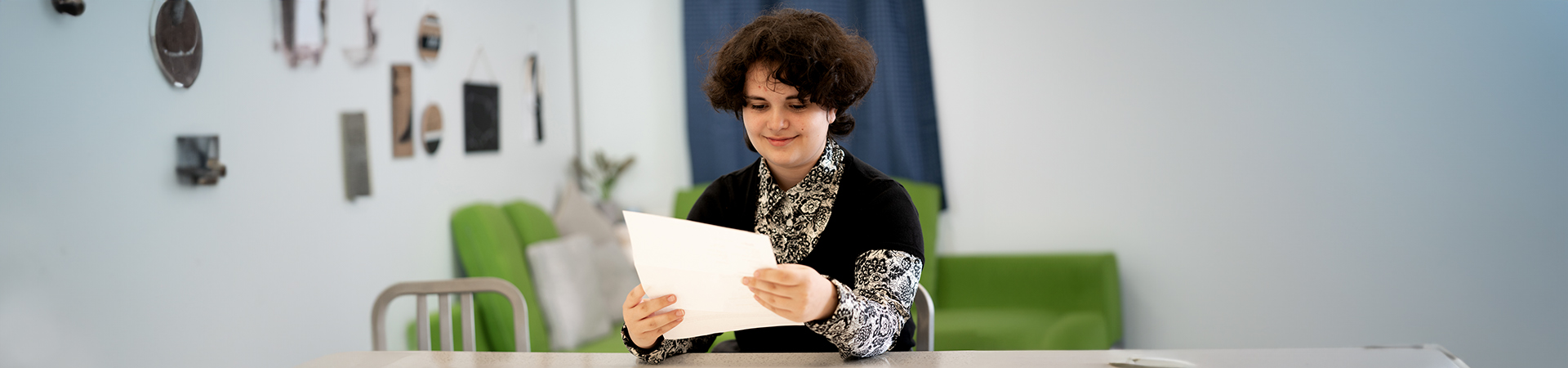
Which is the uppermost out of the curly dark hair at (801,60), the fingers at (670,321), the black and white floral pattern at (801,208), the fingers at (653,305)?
the curly dark hair at (801,60)

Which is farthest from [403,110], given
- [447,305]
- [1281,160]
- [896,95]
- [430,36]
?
[1281,160]

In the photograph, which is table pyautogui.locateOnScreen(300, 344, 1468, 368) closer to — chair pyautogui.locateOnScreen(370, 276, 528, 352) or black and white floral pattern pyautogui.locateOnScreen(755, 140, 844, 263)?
black and white floral pattern pyautogui.locateOnScreen(755, 140, 844, 263)

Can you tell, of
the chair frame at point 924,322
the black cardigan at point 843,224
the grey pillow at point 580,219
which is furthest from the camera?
the grey pillow at point 580,219

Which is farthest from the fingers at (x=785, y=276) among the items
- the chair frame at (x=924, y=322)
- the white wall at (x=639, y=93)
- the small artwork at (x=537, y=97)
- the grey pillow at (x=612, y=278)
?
the white wall at (x=639, y=93)

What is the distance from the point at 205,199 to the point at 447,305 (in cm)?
63

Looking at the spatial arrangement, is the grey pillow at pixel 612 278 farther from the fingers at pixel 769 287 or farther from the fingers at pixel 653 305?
the fingers at pixel 769 287

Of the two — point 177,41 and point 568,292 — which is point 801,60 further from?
point 568,292

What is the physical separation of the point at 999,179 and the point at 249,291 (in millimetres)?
2230

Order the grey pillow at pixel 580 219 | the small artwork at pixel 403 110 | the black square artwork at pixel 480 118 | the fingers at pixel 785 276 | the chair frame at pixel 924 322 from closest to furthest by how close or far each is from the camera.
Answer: the fingers at pixel 785 276
the chair frame at pixel 924 322
the small artwork at pixel 403 110
the black square artwork at pixel 480 118
the grey pillow at pixel 580 219

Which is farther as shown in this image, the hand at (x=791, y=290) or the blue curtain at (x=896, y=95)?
the blue curtain at (x=896, y=95)

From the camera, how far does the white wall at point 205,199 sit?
4.68 ft

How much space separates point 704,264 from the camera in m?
0.91

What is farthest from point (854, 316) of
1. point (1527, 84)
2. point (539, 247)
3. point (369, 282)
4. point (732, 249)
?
point (1527, 84)

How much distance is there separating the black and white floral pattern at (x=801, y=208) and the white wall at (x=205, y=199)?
1.17 m
